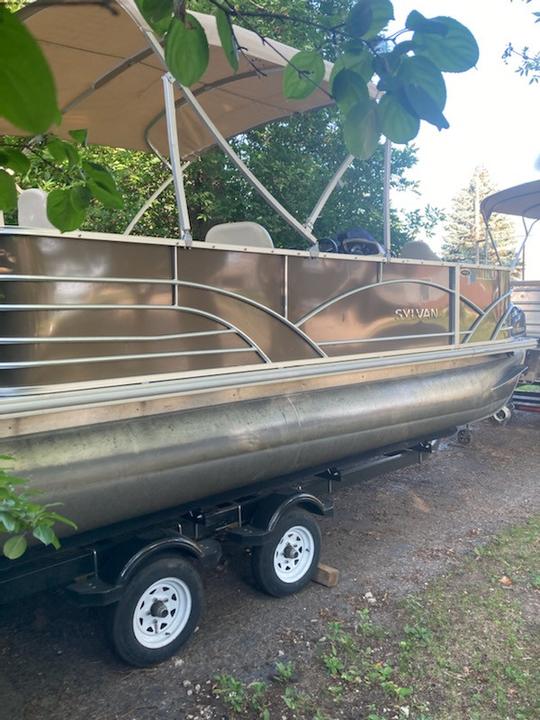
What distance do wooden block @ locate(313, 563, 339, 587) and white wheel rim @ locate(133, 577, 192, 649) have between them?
1.05 metres

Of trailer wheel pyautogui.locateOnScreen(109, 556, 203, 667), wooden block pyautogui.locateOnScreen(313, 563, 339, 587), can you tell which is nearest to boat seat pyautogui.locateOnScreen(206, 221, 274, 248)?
trailer wheel pyautogui.locateOnScreen(109, 556, 203, 667)

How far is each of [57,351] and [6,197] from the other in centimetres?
170

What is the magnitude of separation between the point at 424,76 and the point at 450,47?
0.06m

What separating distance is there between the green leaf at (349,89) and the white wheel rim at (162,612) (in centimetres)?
271

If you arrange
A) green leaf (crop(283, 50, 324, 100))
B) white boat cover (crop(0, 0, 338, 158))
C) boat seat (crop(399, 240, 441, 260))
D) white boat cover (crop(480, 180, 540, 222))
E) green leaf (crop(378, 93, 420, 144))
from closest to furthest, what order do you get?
green leaf (crop(378, 93, 420, 144)), green leaf (crop(283, 50, 324, 100)), white boat cover (crop(0, 0, 338, 158)), boat seat (crop(399, 240, 441, 260)), white boat cover (crop(480, 180, 540, 222))

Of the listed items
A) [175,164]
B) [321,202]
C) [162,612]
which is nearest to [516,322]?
[321,202]

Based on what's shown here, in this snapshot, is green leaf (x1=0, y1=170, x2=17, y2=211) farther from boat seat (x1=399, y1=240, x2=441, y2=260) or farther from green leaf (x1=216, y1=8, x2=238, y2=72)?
boat seat (x1=399, y1=240, x2=441, y2=260)

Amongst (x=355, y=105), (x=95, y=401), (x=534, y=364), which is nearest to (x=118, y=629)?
(x=95, y=401)

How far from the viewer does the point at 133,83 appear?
4738 mm

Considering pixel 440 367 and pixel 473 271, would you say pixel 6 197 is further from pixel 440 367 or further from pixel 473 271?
pixel 473 271

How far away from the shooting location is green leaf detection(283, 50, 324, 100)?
4.17 ft

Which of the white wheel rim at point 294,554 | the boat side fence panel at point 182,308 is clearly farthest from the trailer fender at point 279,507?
the boat side fence panel at point 182,308

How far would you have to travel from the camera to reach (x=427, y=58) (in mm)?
1093

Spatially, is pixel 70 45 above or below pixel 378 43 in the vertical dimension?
above
